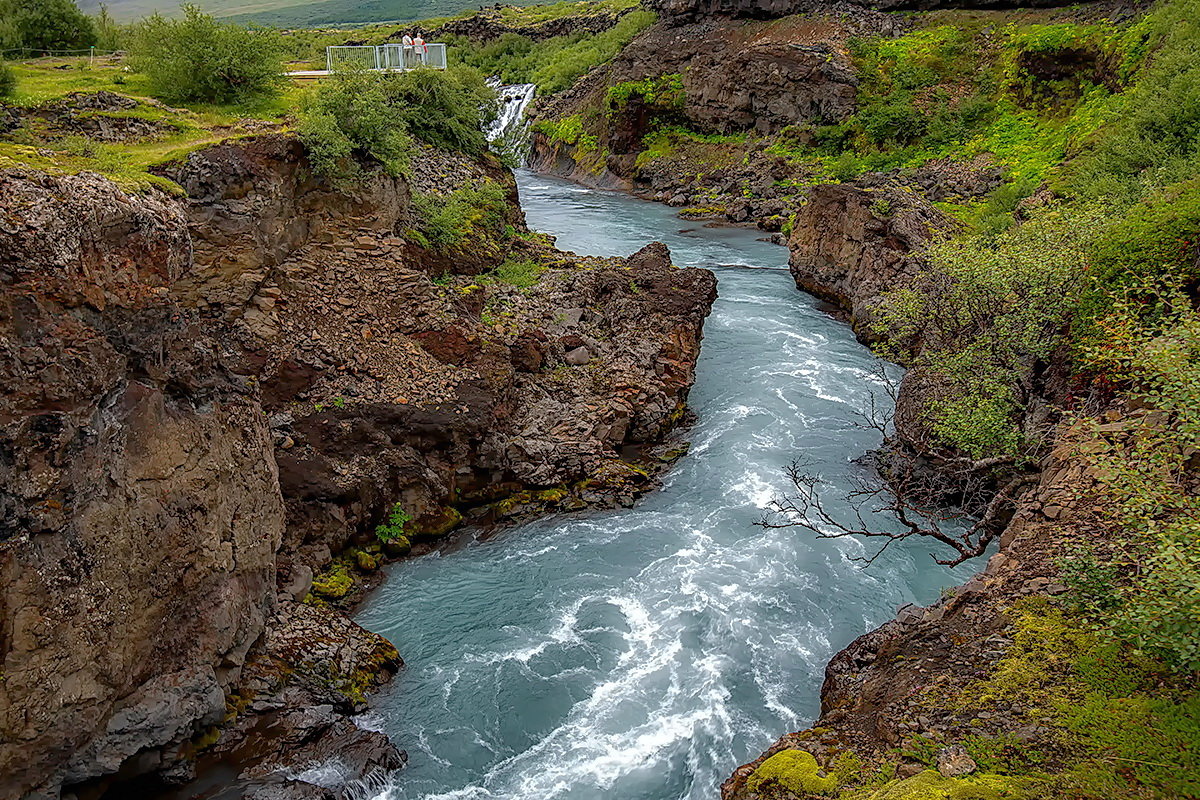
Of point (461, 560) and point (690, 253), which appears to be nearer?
point (461, 560)

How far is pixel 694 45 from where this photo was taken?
62.5m

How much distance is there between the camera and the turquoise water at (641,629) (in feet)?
42.9

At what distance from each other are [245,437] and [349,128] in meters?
11.9

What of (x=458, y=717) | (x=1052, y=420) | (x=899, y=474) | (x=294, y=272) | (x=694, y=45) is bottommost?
(x=458, y=717)

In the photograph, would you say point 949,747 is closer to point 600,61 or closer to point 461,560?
point 461,560

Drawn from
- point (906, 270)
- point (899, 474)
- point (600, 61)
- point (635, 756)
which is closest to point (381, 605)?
point (635, 756)

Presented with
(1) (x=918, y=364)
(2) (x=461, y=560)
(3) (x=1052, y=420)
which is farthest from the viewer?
A: (1) (x=918, y=364)

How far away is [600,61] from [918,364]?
196 ft

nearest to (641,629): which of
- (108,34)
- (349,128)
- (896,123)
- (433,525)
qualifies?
(433,525)

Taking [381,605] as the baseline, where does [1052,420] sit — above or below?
above

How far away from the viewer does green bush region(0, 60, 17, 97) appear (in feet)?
60.1

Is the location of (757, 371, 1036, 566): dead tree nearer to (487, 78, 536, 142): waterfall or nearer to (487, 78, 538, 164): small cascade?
(487, 78, 538, 164): small cascade

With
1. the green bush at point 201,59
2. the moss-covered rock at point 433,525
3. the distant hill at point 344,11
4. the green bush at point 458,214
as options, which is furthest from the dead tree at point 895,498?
the distant hill at point 344,11

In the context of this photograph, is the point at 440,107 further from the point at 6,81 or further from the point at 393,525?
the point at 393,525
